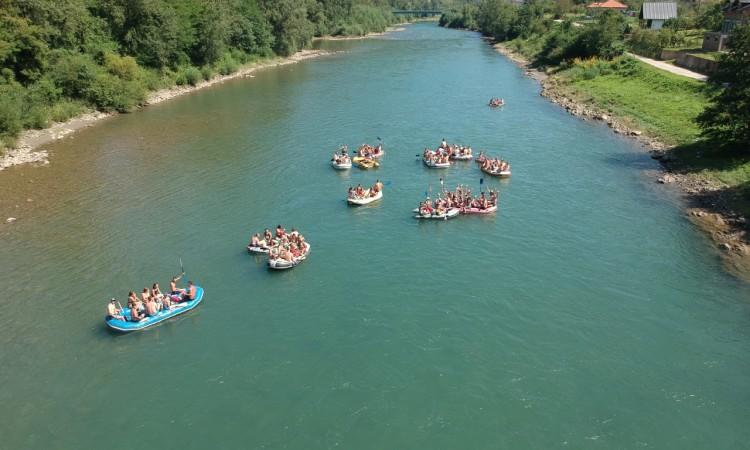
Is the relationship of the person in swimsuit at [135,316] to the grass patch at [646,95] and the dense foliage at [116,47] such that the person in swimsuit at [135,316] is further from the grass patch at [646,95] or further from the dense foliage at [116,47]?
the grass patch at [646,95]

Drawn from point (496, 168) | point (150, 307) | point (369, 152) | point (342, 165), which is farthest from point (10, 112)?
point (496, 168)

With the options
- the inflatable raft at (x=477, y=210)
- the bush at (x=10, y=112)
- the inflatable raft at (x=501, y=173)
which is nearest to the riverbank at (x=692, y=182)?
the inflatable raft at (x=501, y=173)

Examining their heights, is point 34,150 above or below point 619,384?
above

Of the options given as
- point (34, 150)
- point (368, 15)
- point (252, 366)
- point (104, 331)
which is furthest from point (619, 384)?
point (368, 15)

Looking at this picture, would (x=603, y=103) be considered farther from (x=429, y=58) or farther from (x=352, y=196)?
(x=429, y=58)

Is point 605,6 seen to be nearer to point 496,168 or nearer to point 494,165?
point 494,165
